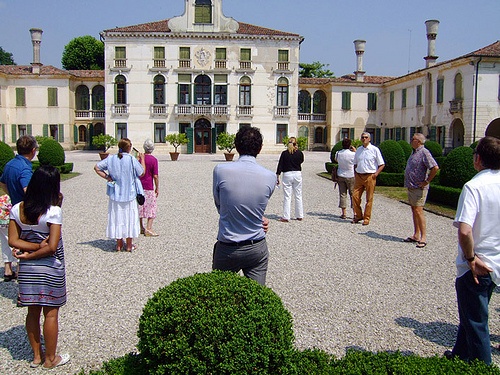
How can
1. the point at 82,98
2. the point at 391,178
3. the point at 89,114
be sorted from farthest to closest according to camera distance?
the point at 82,98
the point at 89,114
the point at 391,178

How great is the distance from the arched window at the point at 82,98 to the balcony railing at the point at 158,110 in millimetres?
7338

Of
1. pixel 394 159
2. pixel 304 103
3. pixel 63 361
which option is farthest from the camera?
pixel 304 103

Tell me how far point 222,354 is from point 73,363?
5.61ft

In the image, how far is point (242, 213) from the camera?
11.8 feet

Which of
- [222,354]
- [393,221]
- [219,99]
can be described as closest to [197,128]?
[219,99]

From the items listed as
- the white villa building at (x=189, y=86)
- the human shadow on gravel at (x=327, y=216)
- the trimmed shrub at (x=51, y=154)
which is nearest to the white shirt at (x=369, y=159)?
the human shadow on gravel at (x=327, y=216)

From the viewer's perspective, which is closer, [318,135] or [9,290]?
[9,290]

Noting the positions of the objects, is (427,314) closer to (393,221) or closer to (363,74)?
(393,221)

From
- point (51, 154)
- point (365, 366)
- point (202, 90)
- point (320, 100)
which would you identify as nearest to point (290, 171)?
point (365, 366)

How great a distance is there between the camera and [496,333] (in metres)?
4.48

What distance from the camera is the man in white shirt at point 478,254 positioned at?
3316 mm

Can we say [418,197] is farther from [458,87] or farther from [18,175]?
[458,87]

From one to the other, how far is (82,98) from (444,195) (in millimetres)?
37670

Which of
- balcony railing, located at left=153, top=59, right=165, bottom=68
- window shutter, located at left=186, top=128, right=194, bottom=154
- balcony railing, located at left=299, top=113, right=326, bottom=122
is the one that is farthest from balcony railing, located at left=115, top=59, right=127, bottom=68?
balcony railing, located at left=299, top=113, right=326, bottom=122
